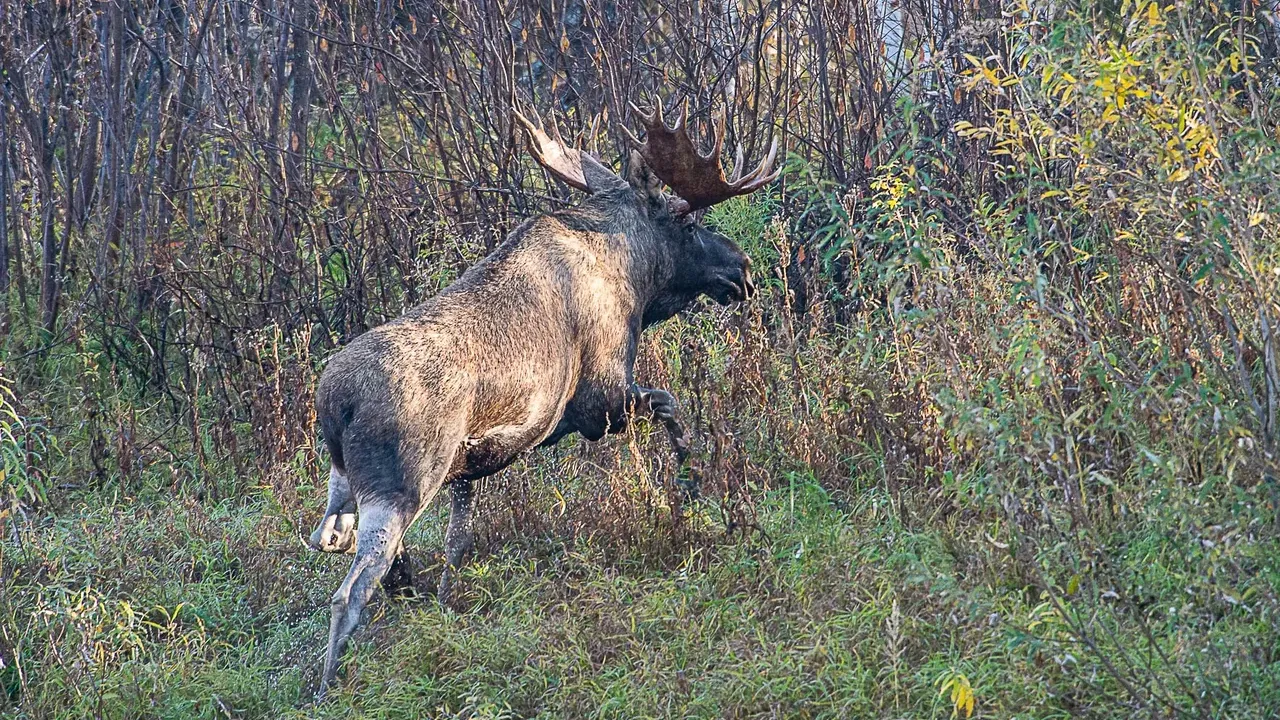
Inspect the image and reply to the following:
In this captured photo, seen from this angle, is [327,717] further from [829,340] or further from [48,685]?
[829,340]

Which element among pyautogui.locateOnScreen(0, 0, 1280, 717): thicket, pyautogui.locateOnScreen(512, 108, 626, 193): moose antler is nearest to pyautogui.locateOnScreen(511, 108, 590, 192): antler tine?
pyautogui.locateOnScreen(512, 108, 626, 193): moose antler

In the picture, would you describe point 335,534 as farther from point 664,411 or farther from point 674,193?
point 674,193

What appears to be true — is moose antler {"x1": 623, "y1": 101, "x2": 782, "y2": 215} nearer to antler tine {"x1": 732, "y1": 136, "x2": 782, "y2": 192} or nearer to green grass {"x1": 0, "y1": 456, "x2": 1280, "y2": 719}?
antler tine {"x1": 732, "y1": 136, "x2": 782, "y2": 192}

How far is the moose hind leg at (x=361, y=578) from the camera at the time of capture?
5.43m

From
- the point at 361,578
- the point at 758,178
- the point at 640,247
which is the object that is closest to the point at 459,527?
the point at 361,578

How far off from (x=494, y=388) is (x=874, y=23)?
4.52 metres

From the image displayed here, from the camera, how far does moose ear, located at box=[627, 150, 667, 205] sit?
6938 mm

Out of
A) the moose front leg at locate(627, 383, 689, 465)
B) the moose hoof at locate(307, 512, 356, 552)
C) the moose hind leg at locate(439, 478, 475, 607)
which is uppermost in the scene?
the moose front leg at locate(627, 383, 689, 465)

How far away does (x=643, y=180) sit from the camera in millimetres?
6980

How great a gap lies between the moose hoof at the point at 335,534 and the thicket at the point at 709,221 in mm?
965

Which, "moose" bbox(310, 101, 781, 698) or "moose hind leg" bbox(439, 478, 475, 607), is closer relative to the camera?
"moose" bbox(310, 101, 781, 698)

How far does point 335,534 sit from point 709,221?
13.9 ft

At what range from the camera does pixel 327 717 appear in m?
5.27

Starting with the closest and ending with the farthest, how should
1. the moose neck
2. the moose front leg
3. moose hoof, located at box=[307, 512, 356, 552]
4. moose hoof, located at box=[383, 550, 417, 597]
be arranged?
moose hoof, located at box=[307, 512, 356, 552] < moose hoof, located at box=[383, 550, 417, 597] < the moose front leg < the moose neck
